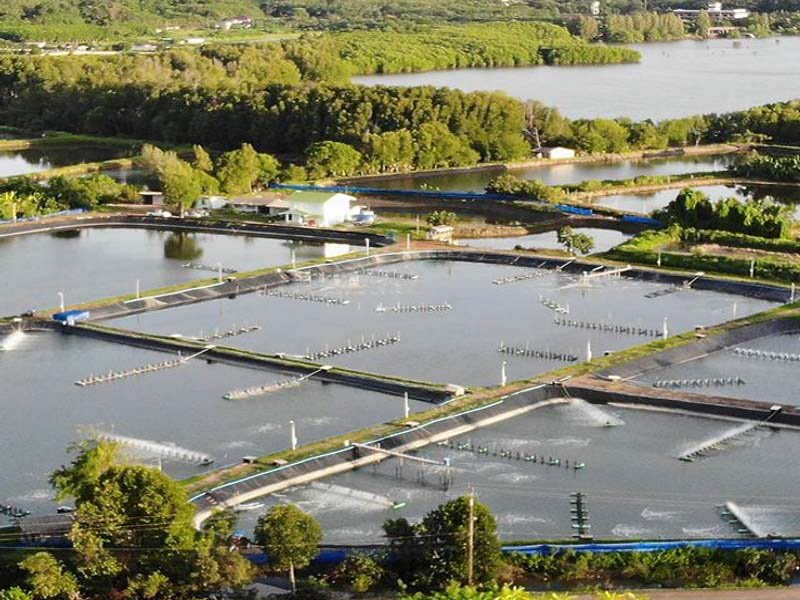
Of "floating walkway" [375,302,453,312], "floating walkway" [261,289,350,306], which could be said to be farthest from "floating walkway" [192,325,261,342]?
A: "floating walkway" [375,302,453,312]

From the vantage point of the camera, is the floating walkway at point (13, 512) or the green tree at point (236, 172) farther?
the green tree at point (236, 172)

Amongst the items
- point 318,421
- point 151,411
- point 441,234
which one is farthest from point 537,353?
point 441,234

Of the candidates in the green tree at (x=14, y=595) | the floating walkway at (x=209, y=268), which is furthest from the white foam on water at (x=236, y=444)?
the floating walkway at (x=209, y=268)

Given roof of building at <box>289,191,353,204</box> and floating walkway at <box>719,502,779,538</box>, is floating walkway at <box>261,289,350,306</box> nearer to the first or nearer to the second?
roof of building at <box>289,191,353,204</box>

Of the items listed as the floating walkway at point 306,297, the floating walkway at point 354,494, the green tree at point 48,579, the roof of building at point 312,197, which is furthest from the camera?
the roof of building at point 312,197

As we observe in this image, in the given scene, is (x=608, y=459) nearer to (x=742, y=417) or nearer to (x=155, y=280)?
(x=742, y=417)

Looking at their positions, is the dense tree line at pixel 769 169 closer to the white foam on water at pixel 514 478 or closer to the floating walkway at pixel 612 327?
the floating walkway at pixel 612 327

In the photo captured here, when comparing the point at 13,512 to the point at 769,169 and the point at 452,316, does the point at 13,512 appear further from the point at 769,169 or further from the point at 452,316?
the point at 769,169
